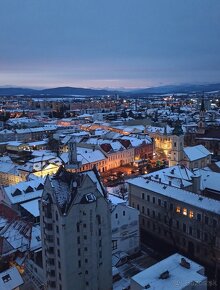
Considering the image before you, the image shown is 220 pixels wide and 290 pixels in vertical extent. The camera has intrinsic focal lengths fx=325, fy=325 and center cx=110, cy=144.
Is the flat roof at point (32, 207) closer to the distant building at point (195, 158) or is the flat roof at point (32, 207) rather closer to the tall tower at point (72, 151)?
the tall tower at point (72, 151)

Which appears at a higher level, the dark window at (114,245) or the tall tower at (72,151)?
the tall tower at (72,151)

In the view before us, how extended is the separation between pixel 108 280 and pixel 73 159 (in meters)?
14.0

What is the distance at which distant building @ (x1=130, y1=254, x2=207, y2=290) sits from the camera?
28641 millimetres

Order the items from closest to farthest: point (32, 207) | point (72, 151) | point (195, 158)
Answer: point (72, 151) < point (32, 207) < point (195, 158)

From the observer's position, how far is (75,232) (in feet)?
107

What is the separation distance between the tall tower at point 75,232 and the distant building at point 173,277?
17.8 ft

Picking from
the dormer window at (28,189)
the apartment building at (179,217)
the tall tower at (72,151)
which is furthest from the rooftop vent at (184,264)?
the dormer window at (28,189)

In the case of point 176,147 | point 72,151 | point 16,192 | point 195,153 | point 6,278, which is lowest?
point 6,278

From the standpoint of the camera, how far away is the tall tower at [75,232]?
32.2 meters

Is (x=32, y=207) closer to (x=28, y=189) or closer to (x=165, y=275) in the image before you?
(x=28, y=189)

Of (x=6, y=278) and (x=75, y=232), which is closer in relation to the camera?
(x=75, y=232)

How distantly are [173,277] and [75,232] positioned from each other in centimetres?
1024

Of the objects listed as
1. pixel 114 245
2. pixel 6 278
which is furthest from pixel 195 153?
pixel 6 278

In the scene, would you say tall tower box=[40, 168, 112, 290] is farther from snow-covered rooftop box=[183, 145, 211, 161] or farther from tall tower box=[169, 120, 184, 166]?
tall tower box=[169, 120, 184, 166]
